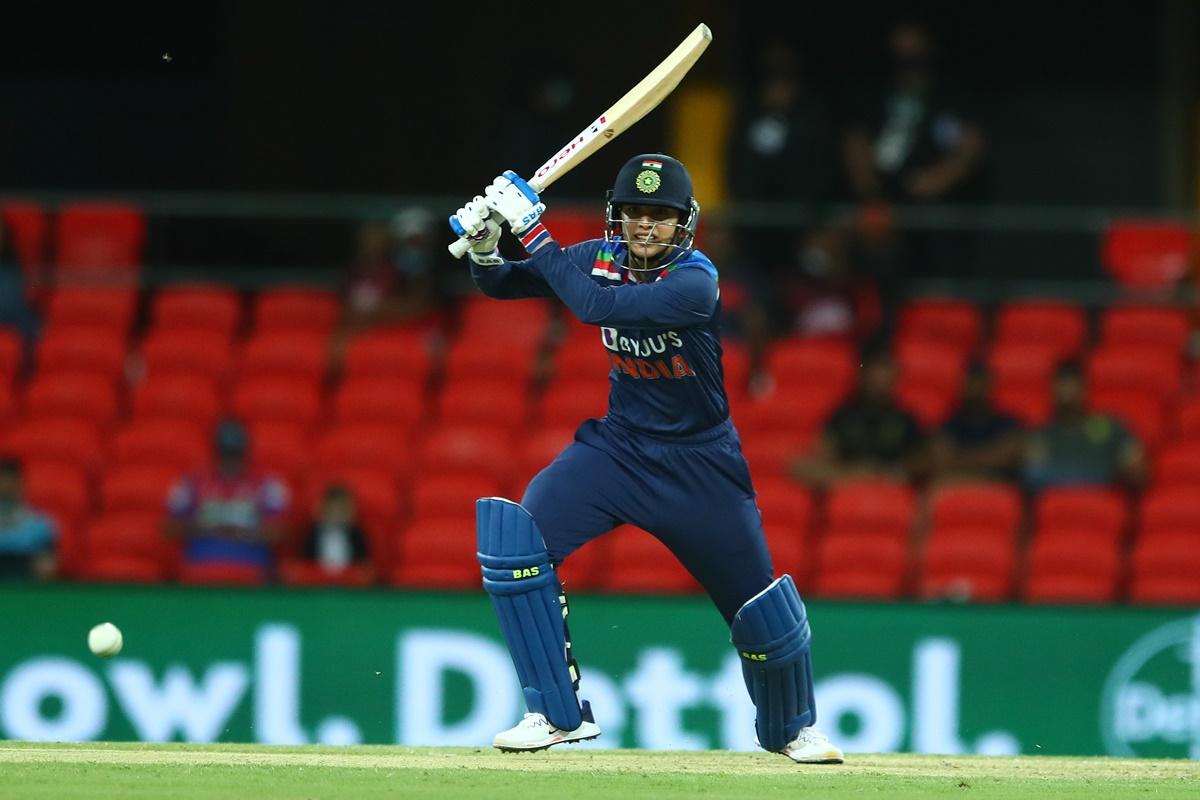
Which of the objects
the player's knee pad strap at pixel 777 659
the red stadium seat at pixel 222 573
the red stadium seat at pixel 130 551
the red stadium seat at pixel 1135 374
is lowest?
the player's knee pad strap at pixel 777 659

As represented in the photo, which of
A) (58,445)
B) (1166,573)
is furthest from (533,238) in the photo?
(58,445)

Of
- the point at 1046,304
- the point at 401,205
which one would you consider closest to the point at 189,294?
the point at 401,205

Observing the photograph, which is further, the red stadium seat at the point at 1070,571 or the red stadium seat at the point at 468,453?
the red stadium seat at the point at 468,453

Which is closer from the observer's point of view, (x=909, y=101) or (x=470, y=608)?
(x=470, y=608)

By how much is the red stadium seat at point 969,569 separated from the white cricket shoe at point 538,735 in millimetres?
4064

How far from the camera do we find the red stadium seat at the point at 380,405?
1116cm

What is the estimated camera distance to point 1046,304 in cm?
1195

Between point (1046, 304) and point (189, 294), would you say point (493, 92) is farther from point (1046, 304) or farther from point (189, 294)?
point (1046, 304)

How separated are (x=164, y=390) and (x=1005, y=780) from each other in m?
6.37

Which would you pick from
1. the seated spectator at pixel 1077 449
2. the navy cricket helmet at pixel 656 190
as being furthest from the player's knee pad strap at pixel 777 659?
the seated spectator at pixel 1077 449

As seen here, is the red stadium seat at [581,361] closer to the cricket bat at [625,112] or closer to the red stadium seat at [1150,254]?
the red stadium seat at [1150,254]

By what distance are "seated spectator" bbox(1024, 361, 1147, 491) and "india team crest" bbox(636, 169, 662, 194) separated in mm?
4995

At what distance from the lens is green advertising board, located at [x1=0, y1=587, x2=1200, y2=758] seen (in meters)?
9.26

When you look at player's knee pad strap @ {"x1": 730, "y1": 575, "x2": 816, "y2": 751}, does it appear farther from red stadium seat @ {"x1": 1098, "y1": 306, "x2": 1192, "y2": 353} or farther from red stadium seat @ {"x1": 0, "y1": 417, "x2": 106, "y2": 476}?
red stadium seat @ {"x1": 1098, "y1": 306, "x2": 1192, "y2": 353}
